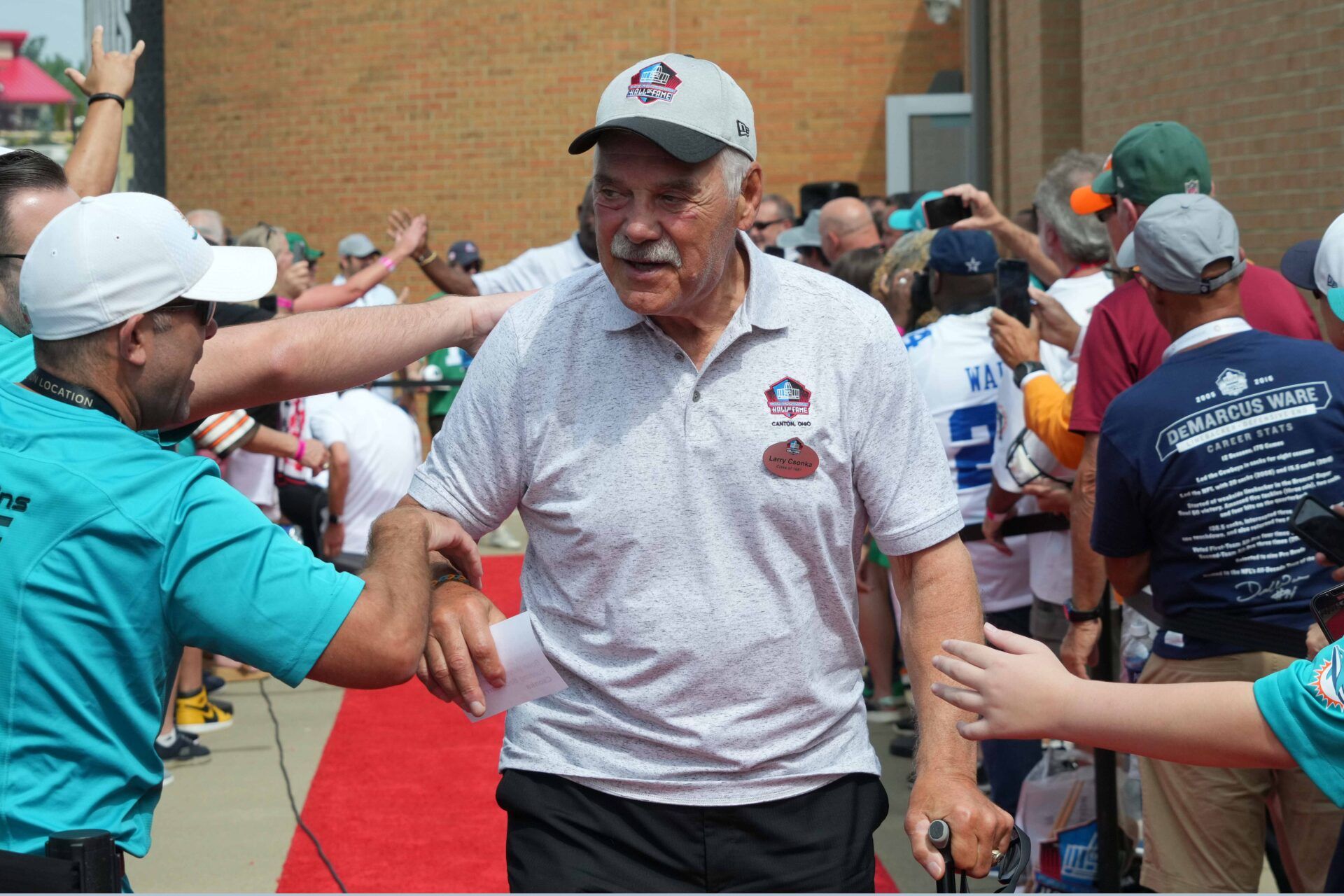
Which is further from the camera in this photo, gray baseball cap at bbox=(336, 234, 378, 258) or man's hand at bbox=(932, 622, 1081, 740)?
gray baseball cap at bbox=(336, 234, 378, 258)

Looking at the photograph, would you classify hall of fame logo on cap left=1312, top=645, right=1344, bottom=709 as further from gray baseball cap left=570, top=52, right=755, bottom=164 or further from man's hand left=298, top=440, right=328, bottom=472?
man's hand left=298, top=440, right=328, bottom=472

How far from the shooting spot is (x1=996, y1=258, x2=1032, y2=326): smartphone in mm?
4848

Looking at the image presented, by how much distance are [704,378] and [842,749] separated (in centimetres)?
77

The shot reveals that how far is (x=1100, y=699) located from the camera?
87.4 inches

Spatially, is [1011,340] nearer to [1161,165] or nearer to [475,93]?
[1161,165]

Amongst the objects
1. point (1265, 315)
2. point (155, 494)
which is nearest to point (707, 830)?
point (155, 494)

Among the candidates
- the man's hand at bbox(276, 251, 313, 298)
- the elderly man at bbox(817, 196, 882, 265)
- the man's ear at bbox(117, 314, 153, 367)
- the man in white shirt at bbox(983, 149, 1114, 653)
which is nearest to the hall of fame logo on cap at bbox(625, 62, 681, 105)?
the man's ear at bbox(117, 314, 153, 367)

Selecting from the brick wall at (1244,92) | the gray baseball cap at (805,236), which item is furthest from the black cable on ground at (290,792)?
the brick wall at (1244,92)

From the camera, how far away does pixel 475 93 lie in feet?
55.4

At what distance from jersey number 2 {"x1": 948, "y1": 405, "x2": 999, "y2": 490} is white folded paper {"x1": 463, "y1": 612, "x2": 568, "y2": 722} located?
319 centimetres

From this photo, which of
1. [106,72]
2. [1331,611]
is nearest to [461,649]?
[1331,611]

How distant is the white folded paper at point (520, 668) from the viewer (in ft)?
8.59

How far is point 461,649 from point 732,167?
3.46 feet

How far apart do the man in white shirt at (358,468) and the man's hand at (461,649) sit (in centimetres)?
535
